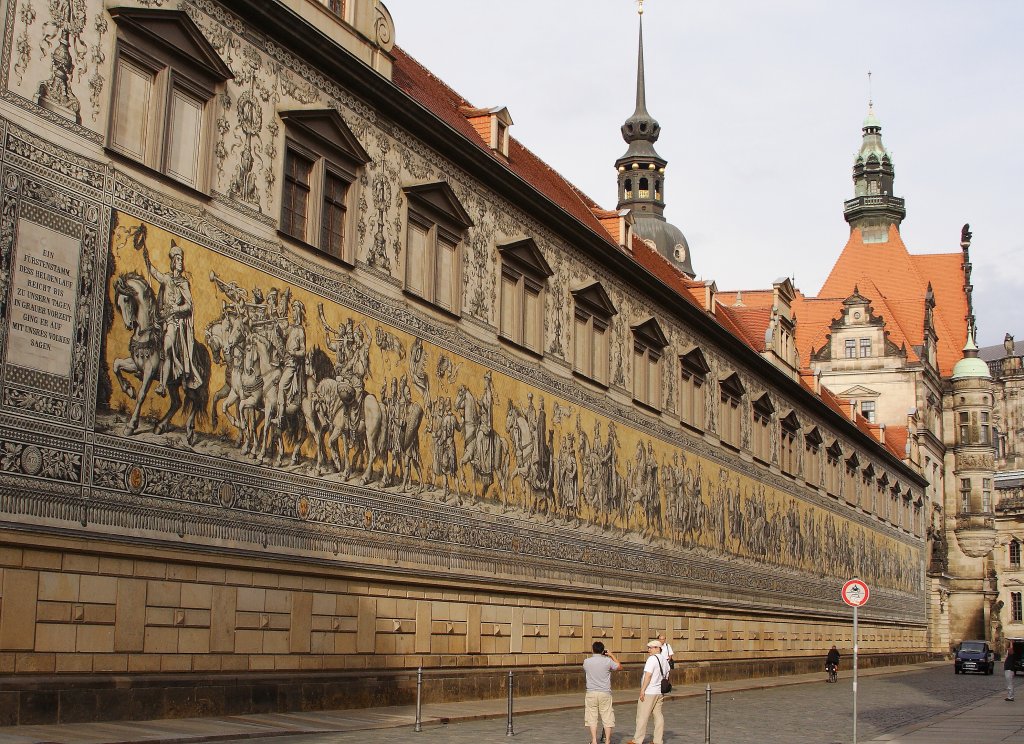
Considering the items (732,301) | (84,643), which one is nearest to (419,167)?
(84,643)

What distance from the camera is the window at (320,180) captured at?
18.0 meters

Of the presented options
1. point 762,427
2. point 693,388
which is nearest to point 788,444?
point 762,427

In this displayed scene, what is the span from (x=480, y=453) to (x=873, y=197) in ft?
227

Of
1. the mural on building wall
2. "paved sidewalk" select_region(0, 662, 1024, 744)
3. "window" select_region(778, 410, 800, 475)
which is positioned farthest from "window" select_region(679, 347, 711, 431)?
"paved sidewalk" select_region(0, 662, 1024, 744)

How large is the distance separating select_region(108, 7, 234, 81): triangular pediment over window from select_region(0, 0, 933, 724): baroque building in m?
0.04

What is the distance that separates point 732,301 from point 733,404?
23075 mm

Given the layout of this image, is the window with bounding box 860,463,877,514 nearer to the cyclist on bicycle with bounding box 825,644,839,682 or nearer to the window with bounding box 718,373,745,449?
the cyclist on bicycle with bounding box 825,644,839,682

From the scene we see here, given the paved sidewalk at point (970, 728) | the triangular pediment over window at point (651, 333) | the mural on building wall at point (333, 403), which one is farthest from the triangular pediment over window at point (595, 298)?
the paved sidewalk at point (970, 728)

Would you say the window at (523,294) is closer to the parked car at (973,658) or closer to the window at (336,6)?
the window at (336,6)

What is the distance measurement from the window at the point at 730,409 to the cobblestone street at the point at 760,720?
7161 millimetres

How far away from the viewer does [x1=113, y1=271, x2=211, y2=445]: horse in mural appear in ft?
47.3

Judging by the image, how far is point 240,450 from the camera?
16.0 m

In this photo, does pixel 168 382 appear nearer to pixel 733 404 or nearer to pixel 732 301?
pixel 733 404

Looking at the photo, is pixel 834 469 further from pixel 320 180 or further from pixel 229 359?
pixel 229 359
